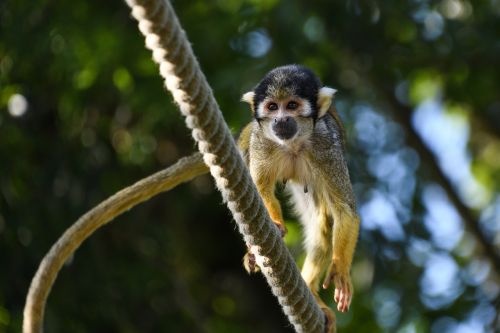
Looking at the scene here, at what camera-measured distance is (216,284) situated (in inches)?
459

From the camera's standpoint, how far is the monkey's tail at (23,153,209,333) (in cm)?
572

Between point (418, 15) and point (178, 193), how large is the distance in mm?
3398

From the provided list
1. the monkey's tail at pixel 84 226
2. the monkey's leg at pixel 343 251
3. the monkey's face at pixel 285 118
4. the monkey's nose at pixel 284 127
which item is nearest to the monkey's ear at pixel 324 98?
the monkey's face at pixel 285 118

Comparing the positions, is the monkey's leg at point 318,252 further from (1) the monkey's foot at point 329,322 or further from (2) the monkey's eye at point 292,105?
(2) the monkey's eye at point 292,105

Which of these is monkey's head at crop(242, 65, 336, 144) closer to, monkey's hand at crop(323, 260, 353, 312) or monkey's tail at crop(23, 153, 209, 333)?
monkey's tail at crop(23, 153, 209, 333)

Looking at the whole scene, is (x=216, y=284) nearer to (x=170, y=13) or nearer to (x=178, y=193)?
(x=178, y=193)

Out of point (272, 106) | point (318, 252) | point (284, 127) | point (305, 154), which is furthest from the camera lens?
point (318, 252)

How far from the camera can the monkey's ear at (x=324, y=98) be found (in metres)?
5.97

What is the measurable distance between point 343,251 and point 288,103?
1.02 metres

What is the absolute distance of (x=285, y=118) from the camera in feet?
19.1

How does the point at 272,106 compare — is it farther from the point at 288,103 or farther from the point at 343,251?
the point at 343,251

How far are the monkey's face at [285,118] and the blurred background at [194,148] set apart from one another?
2.35 meters

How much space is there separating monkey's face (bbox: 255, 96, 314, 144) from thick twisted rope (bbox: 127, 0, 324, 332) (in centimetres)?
114

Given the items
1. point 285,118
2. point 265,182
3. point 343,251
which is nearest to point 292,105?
point 285,118
